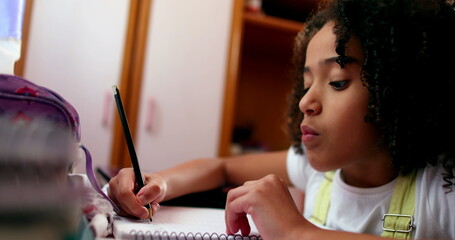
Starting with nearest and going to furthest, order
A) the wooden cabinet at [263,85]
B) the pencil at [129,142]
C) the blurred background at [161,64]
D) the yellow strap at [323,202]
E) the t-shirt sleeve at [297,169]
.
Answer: the pencil at [129,142], the yellow strap at [323,202], the t-shirt sleeve at [297,169], the blurred background at [161,64], the wooden cabinet at [263,85]

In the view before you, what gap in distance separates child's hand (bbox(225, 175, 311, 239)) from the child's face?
103 millimetres

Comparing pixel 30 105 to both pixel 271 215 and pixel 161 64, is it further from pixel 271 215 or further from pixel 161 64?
pixel 161 64

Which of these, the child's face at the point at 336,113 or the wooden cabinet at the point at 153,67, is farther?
the wooden cabinet at the point at 153,67

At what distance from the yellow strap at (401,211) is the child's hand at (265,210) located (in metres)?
0.15

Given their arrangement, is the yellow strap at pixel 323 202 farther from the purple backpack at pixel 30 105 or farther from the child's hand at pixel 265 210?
the purple backpack at pixel 30 105

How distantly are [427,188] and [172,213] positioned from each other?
0.32m

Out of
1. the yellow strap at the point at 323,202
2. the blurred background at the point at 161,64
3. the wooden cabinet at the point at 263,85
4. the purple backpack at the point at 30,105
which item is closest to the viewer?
the purple backpack at the point at 30,105

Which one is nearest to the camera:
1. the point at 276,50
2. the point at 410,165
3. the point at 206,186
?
the point at 410,165

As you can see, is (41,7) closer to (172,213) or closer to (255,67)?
(172,213)

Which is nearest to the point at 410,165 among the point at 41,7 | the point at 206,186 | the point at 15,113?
the point at 206,186

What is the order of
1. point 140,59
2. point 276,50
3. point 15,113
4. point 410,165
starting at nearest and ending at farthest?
point 15,113 → point 410,165 → point 140,59 → point 276,50

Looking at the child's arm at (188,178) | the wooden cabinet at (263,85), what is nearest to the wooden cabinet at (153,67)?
the wooden cabinet at (263,85)

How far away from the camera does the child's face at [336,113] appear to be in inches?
18.1

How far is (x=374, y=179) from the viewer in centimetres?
53
